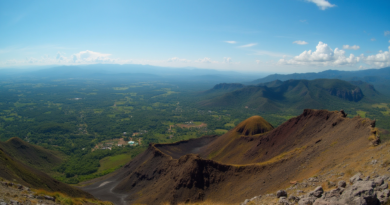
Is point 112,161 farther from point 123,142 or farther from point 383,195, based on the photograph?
point 383,195

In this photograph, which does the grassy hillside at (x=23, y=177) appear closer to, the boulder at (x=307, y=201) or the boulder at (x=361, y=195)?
the boulder at (x=307, y=201)

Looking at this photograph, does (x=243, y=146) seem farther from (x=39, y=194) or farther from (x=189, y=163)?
(x=39, y=194)

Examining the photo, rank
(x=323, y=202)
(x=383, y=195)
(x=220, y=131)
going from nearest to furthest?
(x=383, y=195) < (x=323, y=202) < (x=220, y=131)

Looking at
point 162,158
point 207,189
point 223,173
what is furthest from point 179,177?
point 162,158

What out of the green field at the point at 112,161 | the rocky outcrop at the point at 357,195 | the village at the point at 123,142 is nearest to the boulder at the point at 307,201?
the rocky outcrop at the point at 357,195

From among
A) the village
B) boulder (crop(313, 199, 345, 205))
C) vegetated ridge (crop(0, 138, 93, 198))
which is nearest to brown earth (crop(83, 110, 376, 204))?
boulder (crop(313, 199, 345, 205))

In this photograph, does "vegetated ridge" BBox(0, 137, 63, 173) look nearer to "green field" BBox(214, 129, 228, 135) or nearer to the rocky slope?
the rocky slope

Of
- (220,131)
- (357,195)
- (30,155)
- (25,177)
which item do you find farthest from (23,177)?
(220,131)

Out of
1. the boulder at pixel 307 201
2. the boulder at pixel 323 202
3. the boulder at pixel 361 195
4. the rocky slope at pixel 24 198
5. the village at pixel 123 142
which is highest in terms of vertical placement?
the boulder at pixel 361 195
